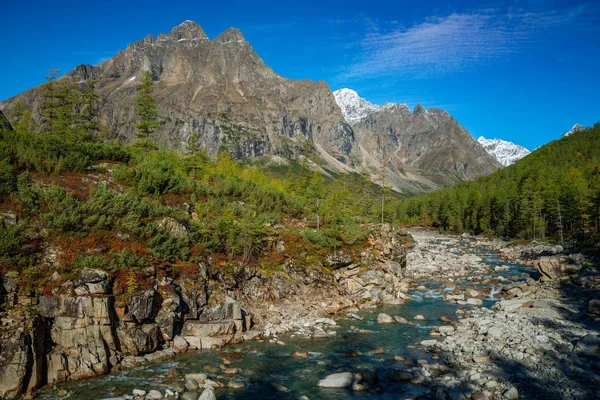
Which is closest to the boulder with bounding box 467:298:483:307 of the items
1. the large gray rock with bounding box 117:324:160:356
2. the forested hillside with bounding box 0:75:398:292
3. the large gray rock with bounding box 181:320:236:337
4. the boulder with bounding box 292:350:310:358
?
the forested hillside with bounding box 0:75:398:292

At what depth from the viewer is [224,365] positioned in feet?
58.2

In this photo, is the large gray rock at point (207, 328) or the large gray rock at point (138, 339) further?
the large gray rock at point (207, 328)

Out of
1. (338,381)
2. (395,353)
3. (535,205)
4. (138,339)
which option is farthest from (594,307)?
(535,205)

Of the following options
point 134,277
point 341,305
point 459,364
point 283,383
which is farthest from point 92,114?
point 459,364

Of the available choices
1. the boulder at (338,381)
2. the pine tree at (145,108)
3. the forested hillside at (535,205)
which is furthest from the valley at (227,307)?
the forested hillside at (535,205)

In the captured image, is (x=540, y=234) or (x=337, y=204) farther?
(x=540, y=234)

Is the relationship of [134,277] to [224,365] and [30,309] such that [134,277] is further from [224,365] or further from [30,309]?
[224,365]

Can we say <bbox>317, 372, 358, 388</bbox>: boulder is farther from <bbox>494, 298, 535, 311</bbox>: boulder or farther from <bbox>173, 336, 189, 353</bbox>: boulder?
<bbox>494, 298, 535, 311</bbox>: boulder

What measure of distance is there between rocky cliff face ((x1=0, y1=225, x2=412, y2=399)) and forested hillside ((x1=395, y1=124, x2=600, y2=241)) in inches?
2448

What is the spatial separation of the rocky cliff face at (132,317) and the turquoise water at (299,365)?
3.01 feet

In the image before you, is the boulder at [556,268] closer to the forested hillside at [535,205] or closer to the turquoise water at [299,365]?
the turquoise water at [299,365]

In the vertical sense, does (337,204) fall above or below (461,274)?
above

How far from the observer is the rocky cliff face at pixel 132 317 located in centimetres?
1488

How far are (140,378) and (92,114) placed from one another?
41636 millimetres
